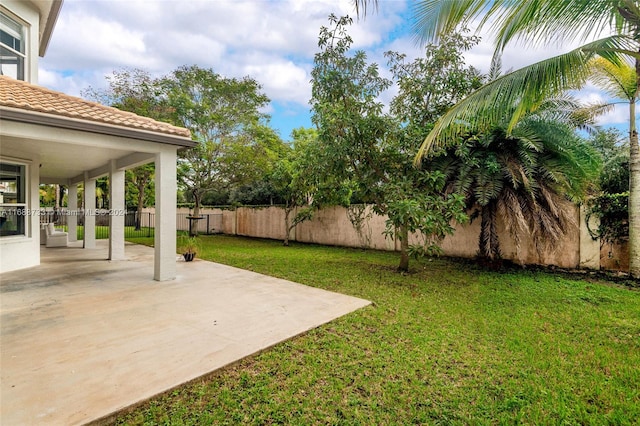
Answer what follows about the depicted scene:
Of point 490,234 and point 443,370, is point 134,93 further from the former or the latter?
point 443,370

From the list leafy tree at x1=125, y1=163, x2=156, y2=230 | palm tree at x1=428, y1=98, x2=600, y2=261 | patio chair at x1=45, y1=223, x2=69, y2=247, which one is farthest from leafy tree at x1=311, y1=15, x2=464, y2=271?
patio chair at x1=45, y1=223, x2=69, y2=247

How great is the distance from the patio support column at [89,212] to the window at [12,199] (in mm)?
3491

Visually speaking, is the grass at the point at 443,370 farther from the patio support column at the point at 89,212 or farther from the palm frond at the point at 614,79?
the patio support column at the point at 89,212

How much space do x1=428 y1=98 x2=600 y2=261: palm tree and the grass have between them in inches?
85.4

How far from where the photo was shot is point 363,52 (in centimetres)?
723

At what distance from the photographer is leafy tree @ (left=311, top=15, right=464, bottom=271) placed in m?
7.12

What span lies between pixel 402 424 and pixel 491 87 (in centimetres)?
453

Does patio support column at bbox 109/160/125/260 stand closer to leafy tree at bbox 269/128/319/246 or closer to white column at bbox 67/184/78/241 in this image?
white column at bbox 67/184/78/241

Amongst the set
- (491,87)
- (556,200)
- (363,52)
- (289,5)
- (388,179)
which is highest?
(289,5)

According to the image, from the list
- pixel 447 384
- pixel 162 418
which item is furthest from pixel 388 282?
pixel 162 418

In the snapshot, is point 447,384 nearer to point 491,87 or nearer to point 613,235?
point 491,87

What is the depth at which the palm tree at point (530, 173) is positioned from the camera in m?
7.31

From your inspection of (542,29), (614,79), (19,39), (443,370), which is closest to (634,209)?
(614,79)

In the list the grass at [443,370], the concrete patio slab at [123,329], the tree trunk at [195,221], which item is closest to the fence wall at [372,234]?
the grass at [443,370]
